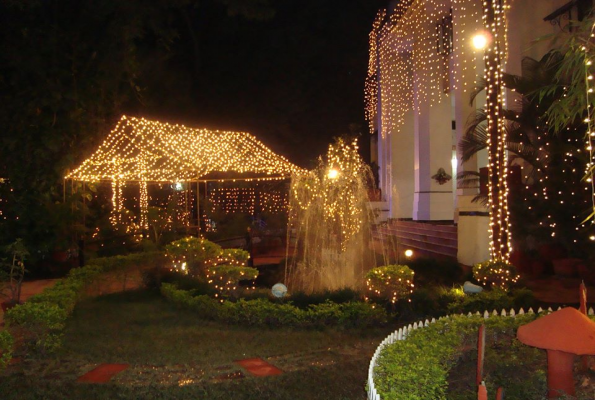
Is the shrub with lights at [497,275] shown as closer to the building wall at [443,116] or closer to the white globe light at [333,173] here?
the building wall at [443,116]

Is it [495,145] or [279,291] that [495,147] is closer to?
[495,145]

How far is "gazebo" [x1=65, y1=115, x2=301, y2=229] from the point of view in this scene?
1329 cm

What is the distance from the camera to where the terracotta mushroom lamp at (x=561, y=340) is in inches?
177

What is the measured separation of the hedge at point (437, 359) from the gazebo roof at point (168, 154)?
8.89m

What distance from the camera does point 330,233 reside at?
39.7 feet

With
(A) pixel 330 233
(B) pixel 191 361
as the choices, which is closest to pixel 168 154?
(A) pixel 330 233

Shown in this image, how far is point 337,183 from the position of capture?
1299 cm

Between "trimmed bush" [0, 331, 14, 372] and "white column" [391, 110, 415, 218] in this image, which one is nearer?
"trimmed bush" [0, 331, 14, 372]

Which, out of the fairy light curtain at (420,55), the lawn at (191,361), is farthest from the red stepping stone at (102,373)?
the fairy light curtain at (420,55)

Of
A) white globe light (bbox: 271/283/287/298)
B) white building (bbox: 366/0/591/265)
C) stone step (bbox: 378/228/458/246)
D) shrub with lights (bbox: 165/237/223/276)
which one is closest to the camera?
white globe light (bbox: 271/283/287/298)

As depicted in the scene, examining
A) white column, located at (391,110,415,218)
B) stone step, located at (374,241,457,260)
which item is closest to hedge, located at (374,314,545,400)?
stone step, located at (374,241,457,260)

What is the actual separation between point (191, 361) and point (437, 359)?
9.28 ft

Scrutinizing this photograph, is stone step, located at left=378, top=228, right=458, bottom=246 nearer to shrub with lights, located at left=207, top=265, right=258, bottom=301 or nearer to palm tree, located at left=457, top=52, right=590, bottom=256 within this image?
palm tree, located at left=457, top=52, right=590, bottom=256

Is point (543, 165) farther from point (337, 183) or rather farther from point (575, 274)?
point (337, 183)
